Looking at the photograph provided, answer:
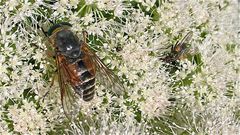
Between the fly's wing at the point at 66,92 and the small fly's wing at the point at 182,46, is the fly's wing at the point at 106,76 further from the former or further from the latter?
the small fly's wing at the point at 182,46

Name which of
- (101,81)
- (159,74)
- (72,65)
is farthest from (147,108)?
(72,65)

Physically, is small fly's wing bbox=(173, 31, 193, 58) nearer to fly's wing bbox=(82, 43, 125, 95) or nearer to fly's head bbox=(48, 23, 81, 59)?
fly's wing bbox=(82, 43, 125, 95)

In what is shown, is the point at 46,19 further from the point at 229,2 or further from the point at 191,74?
the point at 229,2

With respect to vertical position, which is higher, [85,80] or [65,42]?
[65,42]

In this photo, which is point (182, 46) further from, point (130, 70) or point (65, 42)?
point (65, 42)

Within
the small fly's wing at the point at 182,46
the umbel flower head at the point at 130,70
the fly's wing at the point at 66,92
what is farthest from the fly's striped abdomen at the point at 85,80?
the small fly's wing at the point at 182,46

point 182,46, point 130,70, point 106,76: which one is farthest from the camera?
point 182,46

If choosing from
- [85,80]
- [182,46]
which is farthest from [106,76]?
[182,46]
